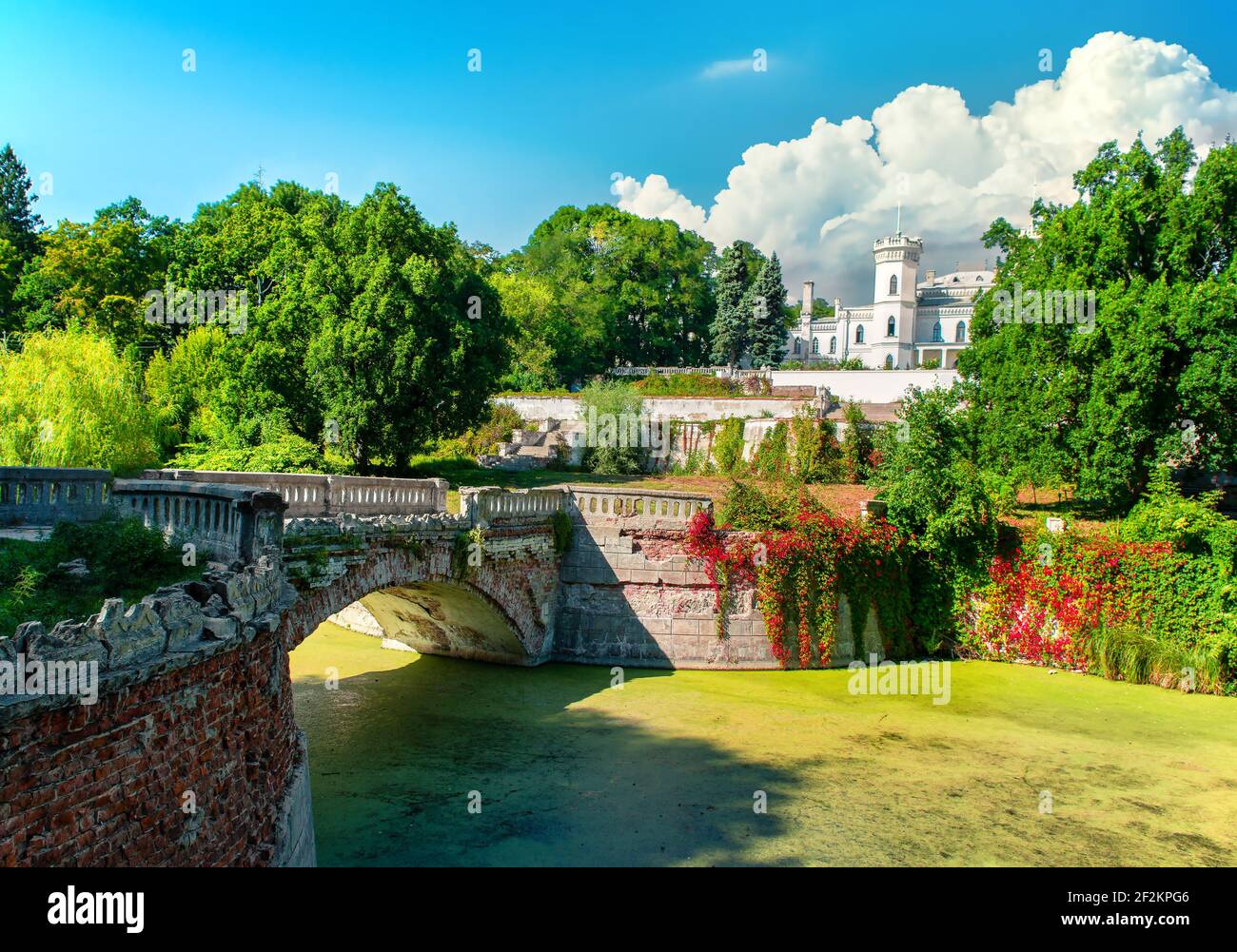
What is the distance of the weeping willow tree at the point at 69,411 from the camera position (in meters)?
20.1

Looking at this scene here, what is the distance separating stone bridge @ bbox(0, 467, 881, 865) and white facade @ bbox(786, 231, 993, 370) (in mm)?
56125

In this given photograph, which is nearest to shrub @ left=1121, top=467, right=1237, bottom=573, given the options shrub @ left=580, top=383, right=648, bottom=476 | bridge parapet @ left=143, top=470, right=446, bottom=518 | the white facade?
bridge parapet @ left=143, top=470, right=446, bottom=518

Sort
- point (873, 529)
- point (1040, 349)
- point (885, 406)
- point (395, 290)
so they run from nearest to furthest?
point (873, 529) → point (1040, 349) → point (395, 290) → point (885, 406)

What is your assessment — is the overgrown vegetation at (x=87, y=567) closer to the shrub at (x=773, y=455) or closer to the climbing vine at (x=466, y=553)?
the climbing vine at (x=466, y=553)

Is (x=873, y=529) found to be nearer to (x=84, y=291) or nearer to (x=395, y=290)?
(x=395, y=290)

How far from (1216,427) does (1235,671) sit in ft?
24.1

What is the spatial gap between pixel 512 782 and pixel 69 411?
14.0 meters

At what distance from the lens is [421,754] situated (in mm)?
15836

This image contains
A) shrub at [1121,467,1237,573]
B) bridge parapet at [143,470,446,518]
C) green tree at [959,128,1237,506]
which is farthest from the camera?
green tree at [959,128,1237,506]

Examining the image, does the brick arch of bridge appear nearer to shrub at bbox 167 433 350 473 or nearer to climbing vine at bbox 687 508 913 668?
shrub at bbox 167 433 350 473

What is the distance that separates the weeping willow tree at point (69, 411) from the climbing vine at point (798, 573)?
14.1 m

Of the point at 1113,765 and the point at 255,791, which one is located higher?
the point at 255,791

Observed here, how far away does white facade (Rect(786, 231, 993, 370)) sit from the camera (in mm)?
78050
